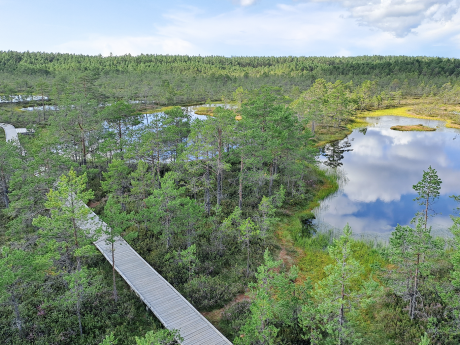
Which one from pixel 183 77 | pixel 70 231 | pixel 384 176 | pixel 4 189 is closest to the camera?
pixel 70 231

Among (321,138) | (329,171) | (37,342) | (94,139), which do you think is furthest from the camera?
(321,138)

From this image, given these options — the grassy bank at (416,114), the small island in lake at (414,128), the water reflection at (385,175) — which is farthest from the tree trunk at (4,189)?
the grassy bank at (416,114)

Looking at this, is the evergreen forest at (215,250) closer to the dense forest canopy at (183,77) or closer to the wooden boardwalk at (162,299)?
the wooden boardwalk at (162,299)

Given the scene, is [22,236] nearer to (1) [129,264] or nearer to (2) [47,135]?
(1) [129,264]

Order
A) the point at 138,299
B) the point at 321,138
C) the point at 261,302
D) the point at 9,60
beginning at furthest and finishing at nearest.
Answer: the point at 9,60 < the point at 321,138 < the point at 138,299 < the point at 261,302

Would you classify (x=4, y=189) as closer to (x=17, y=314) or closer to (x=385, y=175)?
(x=17, y=314)

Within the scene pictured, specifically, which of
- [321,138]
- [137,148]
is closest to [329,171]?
[321,138]

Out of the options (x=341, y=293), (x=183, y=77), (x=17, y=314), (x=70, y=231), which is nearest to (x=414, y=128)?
(x=341, y=293)

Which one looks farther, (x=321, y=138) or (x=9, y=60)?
(x=9, y=60)
